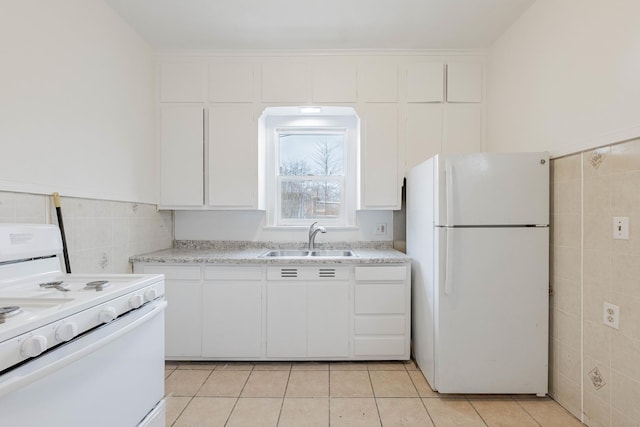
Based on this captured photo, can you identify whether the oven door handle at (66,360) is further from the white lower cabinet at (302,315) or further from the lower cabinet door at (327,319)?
A: the lower cabinet door at (327,319)

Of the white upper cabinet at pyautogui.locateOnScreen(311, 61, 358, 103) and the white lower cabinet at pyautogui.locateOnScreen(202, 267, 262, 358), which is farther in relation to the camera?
the white upper cabinet at pyautogui.locateOnScreen(311, 61, 358, 103)

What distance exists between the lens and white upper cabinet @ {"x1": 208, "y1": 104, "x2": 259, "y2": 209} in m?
2.85

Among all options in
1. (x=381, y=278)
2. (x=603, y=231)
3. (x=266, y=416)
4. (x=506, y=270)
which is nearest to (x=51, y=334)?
(x=266, y=416)

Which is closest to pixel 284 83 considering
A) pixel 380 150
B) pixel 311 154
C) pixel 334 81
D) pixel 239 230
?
pixel 334 81

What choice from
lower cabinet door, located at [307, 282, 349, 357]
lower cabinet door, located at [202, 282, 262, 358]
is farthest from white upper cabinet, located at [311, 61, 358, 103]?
lower cabinet door, located at [202, 282, 262, 358]

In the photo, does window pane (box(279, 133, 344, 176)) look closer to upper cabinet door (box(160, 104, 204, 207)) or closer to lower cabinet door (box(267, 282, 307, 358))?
upper cabinet door (box(160, 104, 204, 207))

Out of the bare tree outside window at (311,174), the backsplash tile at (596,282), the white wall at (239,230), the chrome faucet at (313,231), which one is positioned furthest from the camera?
the bare tree outside window at (311,174)

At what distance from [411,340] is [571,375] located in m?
1.04

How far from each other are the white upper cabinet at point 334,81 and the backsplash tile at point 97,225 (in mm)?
1802

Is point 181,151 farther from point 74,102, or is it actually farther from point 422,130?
point 422,130

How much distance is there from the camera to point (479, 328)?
2.04 meters

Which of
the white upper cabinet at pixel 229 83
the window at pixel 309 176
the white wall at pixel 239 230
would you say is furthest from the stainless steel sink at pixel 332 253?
the white upper cabinet at pixel 229 83

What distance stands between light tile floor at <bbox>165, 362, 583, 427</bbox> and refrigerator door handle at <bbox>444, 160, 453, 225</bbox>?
1159 mm

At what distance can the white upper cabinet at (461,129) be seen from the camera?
2.86 m
